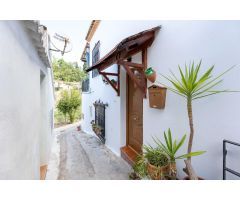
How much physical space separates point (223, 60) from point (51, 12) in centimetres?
227

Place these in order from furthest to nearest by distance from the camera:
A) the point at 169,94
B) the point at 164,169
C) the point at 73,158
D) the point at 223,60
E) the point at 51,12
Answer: the point at 73,158
the point at 169,94
the point at 164,169
the point at 223,60
the point at 51,12

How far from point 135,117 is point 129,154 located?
3.63 feet

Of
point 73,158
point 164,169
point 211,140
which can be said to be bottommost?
point 73,158

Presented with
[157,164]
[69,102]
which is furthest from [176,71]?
[69,102]

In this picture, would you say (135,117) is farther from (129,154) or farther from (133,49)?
(133,49)

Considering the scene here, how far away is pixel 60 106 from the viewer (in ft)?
48.8

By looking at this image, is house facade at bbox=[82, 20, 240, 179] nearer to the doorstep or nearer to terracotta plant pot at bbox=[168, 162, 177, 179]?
the doorstep

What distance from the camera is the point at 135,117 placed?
14.9 feet

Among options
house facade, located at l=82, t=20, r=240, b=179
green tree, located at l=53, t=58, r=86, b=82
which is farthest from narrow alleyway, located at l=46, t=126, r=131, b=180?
green tree, located at l=53, t=58, r=86, b=82

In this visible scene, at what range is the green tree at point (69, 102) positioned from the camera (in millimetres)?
14852

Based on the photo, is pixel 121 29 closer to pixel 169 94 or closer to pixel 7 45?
pixel 169 94

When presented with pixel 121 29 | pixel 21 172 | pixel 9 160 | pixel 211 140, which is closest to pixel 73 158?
pixel 21 172

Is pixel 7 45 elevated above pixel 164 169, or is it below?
above

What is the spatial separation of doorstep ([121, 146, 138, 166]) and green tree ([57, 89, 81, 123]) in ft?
37.2
